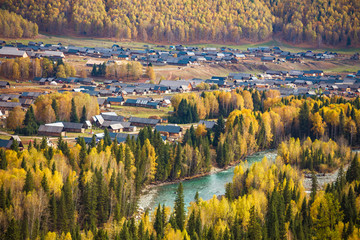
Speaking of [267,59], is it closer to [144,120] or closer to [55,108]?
[144,120]

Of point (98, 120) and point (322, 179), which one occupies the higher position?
point (98, 120)

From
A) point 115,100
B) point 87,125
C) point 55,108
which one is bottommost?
point 87,125

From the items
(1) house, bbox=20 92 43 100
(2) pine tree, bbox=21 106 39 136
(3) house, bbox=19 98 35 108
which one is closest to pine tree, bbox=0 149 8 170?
(2) pine tree, bbox=21 106 39 136

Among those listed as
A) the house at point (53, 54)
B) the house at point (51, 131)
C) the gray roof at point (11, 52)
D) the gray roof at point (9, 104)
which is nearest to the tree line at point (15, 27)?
the gray roof at point (11, 52)

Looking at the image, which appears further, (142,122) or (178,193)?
(142,122)

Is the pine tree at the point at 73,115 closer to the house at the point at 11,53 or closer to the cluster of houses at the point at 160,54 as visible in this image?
the house at the point at 11,53

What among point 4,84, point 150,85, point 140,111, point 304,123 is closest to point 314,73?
point 150,85

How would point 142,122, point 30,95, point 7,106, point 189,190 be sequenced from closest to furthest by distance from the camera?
point 189,190
point 142,122
point 7,106
point 30,95
